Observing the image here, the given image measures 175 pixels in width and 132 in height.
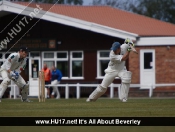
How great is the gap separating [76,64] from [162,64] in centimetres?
508

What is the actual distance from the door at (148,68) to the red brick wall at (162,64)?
0.58 feet

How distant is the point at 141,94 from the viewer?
123ft

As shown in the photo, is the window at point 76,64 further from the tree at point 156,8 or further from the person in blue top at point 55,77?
the tree at point 156,8

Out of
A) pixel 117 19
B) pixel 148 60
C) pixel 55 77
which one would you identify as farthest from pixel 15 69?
pixel 117 19

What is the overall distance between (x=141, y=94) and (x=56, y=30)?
21.8 feet

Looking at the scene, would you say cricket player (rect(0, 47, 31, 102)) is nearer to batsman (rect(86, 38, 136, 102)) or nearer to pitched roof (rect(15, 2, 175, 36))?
batsman (rect(86, 38, 136, 102))

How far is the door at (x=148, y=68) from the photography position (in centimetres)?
3869

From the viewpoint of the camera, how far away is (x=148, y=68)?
3897cm

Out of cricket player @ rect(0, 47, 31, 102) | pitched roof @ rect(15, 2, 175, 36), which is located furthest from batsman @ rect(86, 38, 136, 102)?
pitched roof @ rect(15, 2, 175, 36)

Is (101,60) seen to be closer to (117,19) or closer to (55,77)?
(55,77)

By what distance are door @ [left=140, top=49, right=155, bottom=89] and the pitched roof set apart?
1077 mm

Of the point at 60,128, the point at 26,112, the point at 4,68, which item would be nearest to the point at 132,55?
the point at 4,68

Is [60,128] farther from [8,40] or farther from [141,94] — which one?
[8,40]

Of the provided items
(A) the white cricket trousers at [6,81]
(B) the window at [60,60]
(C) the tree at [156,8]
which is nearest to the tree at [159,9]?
(C) the tree at [156,8]
